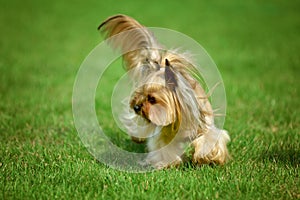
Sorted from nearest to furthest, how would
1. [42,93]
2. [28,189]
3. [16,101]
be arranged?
1. [28,189]
2. [16,101]
3. [42,93]

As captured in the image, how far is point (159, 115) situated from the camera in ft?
Answer: 13.5

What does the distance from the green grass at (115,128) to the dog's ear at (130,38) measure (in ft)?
3.72

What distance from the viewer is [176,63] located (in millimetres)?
4336

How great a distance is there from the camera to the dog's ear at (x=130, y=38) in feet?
15.8

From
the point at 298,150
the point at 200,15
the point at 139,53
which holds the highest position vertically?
the point at 139,53

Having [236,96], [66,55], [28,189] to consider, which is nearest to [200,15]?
[66,55]

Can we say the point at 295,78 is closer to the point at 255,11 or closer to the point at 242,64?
the point at 242,64

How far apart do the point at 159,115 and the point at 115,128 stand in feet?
6.71

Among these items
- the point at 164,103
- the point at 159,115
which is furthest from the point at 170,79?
the point at 159,115

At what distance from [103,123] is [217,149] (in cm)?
215

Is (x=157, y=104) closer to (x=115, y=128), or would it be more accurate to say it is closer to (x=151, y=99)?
(x=151, y=99)

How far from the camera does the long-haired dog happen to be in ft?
13.5

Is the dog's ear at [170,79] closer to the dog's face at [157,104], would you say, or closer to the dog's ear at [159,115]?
the dog's face at [157,104]

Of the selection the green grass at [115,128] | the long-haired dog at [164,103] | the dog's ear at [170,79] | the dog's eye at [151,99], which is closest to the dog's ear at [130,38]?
the long-haired dog at [164,103]
